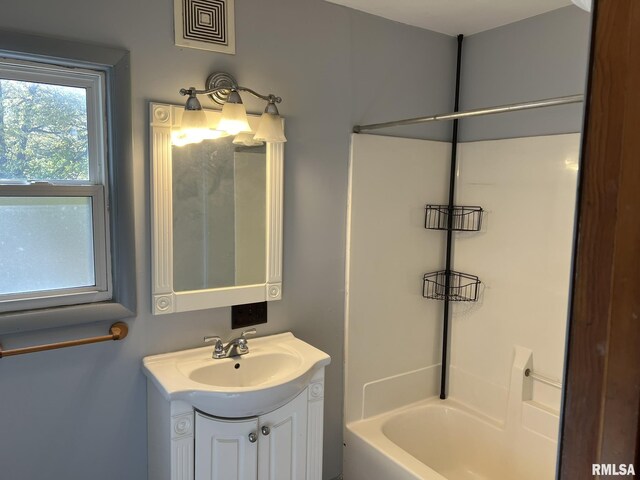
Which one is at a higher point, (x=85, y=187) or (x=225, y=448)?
(x=85, y=187)

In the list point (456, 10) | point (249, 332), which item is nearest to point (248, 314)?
point (249, 332)

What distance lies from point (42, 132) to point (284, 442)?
4.70 ft

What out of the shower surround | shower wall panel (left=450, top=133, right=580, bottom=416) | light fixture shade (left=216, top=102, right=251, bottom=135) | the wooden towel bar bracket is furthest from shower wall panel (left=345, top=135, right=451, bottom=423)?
the wooden towel bar bracket

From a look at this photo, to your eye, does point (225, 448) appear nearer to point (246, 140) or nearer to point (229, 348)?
point (229, 348)

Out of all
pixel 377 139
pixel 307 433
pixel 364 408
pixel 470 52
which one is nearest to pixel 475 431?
pixel 364 408

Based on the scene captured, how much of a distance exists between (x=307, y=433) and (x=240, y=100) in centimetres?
133

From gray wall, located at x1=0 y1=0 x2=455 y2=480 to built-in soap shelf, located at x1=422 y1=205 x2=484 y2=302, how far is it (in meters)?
0.41

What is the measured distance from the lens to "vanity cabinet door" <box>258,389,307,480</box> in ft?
6.17

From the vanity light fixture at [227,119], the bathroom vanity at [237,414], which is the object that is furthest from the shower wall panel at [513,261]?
the vanity light fixture at [227,119]

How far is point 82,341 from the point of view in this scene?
1762 millimetres

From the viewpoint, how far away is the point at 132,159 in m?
1.82

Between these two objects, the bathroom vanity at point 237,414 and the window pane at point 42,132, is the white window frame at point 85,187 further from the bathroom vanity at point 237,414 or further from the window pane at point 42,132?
the bathroom vanity at point 237,414

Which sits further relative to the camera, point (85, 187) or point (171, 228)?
point (171, 228)

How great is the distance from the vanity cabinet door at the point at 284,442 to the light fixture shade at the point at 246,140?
1.03m
